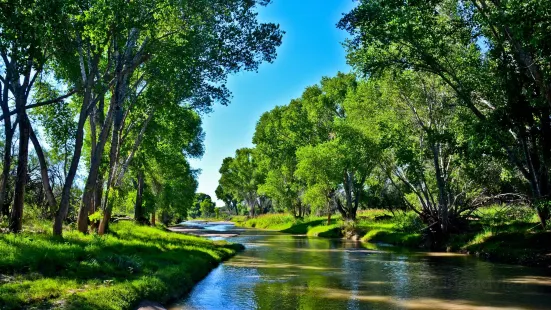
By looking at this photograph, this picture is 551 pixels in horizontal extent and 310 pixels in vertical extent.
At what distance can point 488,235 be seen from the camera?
2909 centimetres

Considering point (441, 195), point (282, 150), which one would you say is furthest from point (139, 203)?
point (441, 195)

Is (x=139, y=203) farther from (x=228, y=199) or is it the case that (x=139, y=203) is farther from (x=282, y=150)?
(x=228, y=199)

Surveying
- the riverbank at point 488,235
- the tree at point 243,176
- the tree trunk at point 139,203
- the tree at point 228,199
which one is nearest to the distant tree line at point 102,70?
the tree trunk at point 139,203

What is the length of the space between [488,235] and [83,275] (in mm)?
25697

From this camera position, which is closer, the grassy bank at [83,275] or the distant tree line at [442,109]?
the grassy bank at [83,275]

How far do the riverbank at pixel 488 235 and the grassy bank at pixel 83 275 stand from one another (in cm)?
1777

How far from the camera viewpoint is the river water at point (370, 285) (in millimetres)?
14391

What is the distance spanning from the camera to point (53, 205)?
67.8 ft

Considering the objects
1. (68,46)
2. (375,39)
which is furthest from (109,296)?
(375,39)

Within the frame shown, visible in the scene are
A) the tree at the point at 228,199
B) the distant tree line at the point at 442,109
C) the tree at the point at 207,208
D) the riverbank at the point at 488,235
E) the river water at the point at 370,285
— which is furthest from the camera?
the tree at the point at 207,208

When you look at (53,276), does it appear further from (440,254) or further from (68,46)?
(440,254)

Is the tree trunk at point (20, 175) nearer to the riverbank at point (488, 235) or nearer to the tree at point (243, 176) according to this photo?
the riverbank at point (488, 235)

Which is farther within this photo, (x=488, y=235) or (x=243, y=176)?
(x=243, y=176)

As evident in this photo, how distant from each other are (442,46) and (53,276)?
18971mm
